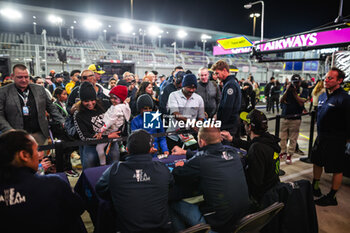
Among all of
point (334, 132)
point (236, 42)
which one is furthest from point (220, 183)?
point (236, 42)

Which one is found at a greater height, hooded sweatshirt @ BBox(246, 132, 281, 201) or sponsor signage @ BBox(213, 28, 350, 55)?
sponsor signage @ BBox(213, 28, 350, 55)

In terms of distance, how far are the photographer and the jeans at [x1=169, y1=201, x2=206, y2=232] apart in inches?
149

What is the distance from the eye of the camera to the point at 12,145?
56.6 inches

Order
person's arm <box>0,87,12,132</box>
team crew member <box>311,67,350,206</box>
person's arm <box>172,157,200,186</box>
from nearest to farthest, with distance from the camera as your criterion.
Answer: person's arm <box>172,157,200,186</box> → person's arm <box>0,87,12,132</box> → team crew member <box>311,67,350,206</box>

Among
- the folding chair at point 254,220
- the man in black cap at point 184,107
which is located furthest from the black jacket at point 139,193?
the man in black cap at point 184,107

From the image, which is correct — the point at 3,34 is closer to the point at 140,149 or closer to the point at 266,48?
the point at 266,48

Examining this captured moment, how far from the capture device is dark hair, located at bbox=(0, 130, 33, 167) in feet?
4.63

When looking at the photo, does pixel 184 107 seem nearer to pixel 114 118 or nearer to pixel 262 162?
pixel 114 118

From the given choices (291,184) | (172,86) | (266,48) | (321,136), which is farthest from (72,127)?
(266,48)

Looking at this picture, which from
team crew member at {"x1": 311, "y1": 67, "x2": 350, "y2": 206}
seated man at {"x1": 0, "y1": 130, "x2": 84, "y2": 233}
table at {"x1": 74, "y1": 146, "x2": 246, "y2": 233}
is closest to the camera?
seated man at {"x1": 0, "y1": 130, "x2": 84, "y2": 233}

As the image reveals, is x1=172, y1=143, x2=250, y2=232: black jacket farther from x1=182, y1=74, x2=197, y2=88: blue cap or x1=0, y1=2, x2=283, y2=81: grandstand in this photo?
x1=0, y1=2, x2=283, y2=81: grandstand

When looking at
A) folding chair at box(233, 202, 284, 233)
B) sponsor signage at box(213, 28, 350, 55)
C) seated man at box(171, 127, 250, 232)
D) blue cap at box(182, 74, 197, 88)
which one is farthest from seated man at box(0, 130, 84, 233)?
sponsor signage at box(213, 28, 350, 55)

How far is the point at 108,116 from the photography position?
11.0ft

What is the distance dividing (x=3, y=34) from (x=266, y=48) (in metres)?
29.2
